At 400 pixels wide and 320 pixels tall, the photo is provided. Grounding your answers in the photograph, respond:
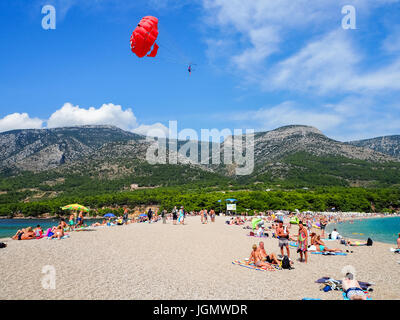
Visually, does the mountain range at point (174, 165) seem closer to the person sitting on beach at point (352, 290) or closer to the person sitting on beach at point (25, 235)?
the person sitting on beach at point (25, 235)

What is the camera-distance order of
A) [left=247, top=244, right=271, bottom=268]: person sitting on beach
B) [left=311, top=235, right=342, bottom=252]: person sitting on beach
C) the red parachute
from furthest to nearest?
the red parachute → [left=311, top=235, right=342, bottom=252]: person sitting on beach → [left=247, top=244, right=271, bottom=268]: person sitting on beach

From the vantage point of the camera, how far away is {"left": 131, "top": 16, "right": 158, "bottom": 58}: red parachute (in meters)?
16.4

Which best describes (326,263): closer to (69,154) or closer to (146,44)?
(146,44)

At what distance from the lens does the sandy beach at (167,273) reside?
8.03 meters

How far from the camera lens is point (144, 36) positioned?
16531 millimetres

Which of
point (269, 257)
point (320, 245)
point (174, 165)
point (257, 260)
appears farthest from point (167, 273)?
point (174, 165)

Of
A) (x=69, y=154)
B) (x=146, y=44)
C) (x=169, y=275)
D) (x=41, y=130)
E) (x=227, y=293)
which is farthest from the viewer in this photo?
(x=41, y=130)

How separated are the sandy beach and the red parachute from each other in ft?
37.6

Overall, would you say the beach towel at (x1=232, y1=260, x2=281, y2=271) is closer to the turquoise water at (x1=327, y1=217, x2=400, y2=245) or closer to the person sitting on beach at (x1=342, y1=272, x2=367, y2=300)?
the person sitting on beach at (x1=342, y1=272, x2=367, y2=300)

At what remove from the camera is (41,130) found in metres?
183

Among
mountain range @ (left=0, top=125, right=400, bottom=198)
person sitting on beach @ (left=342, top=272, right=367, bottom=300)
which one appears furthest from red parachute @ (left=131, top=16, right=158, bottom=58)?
Answer: mountain range @ (left=0, top=125, right=400, bottom=198)

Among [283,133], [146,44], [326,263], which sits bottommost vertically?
[326,263]
